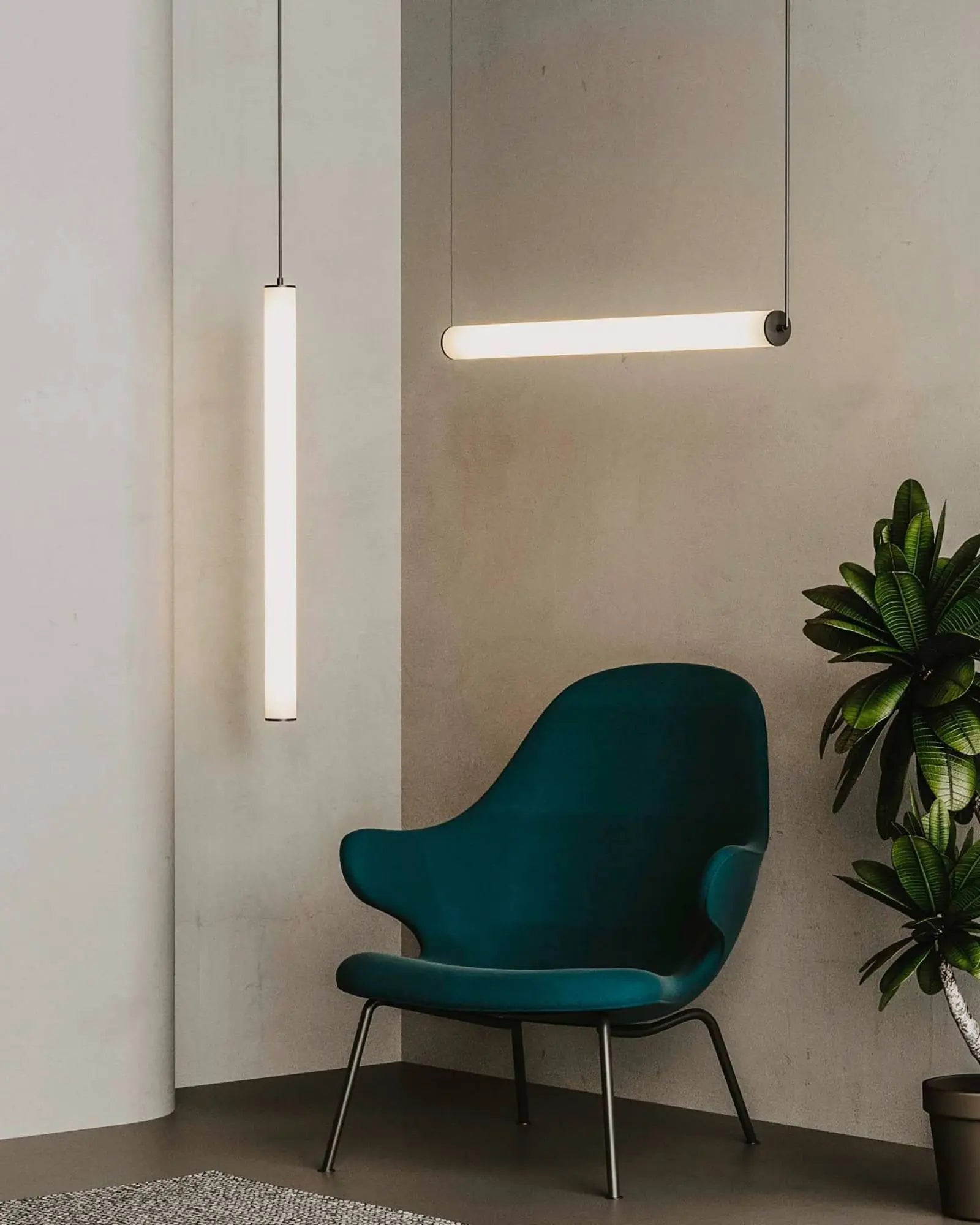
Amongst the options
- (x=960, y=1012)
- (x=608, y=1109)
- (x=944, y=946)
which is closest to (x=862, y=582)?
(x=944, y=946)

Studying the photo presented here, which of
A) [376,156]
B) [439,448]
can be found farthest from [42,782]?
[376,156]

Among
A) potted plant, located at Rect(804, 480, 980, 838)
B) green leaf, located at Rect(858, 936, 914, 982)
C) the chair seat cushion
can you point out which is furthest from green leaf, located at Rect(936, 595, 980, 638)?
the chair seat cushion

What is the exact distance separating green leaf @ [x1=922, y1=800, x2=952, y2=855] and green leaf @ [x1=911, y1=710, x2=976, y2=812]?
0.05 feet

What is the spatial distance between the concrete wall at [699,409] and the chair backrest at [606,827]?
Result: 222mm

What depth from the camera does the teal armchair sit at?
3834mm

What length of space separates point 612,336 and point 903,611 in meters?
0.90

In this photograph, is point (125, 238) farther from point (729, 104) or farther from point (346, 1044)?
point (346, 1044)

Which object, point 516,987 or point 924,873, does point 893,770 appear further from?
point 516,987

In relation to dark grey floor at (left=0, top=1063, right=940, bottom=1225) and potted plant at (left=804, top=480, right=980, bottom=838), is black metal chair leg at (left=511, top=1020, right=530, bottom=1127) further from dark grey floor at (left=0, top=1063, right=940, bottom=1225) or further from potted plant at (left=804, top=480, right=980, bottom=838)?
potted plant at (left=804, top=480, right=980, bottom=838)

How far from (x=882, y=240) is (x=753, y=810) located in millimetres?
1329

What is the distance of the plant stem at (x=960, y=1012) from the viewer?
3383 mm

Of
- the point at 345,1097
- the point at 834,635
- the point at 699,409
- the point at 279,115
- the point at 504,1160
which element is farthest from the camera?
the point at 279,115

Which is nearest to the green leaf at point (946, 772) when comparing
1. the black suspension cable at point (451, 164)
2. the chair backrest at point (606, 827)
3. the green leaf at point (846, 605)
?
the green leaf at point (846, 605)

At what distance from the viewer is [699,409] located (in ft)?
14.2
